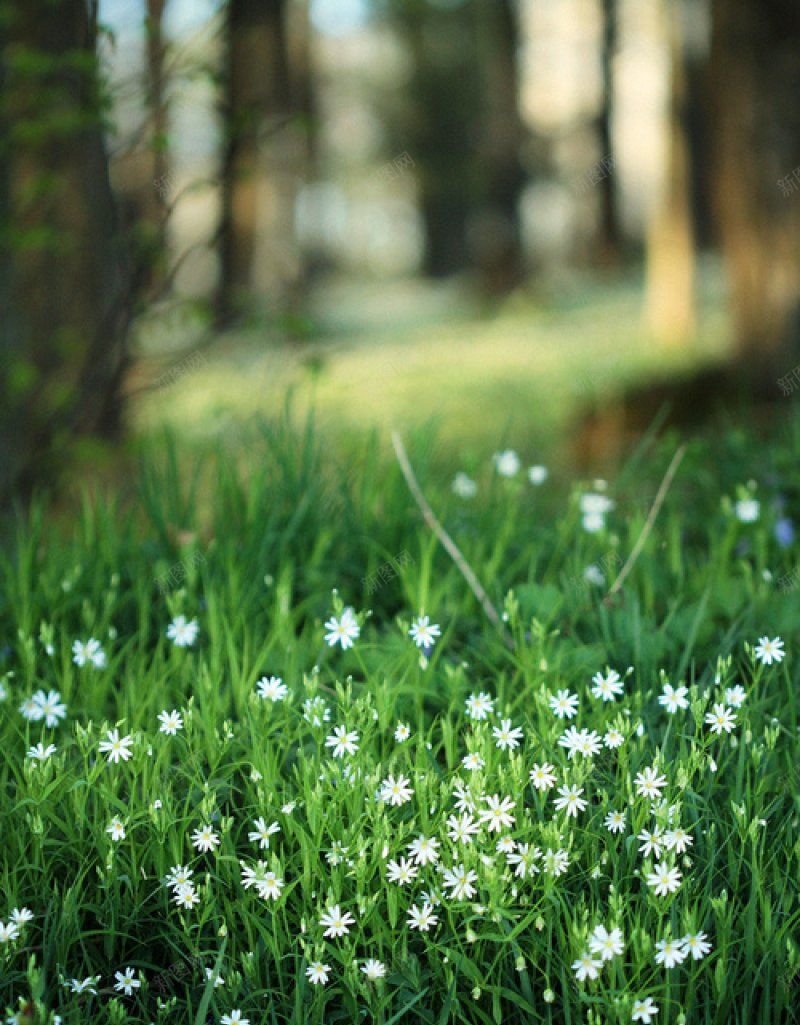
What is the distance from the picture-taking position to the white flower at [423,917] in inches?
72.8

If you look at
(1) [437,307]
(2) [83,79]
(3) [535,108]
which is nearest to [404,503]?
(2) [83,79]

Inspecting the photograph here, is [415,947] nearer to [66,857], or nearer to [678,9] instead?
[66,857]


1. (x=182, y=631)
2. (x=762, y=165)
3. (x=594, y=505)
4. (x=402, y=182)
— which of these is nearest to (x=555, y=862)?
(x=182, y=631)

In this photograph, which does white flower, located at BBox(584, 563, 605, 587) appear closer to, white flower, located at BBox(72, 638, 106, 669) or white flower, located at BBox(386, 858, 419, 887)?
white flower, located at BBox(386, 858, 419, 887)

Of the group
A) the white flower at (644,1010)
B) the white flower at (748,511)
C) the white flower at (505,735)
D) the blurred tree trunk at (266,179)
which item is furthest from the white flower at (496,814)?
the blurred tree trunk at (266,179)

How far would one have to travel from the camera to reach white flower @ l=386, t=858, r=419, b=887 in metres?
1.90

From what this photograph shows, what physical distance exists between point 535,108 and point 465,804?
24651mm

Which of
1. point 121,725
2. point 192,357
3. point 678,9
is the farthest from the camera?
point 678,9

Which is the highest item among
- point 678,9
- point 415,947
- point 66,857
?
point 678,9

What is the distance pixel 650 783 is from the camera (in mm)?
1975

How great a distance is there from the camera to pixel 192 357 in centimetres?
421

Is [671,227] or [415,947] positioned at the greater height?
[671,227]

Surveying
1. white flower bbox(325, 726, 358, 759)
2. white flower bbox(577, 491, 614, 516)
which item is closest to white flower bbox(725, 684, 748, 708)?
A: white flower bbox(325, 726, 358, 759)

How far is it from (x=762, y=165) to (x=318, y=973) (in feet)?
20.4
